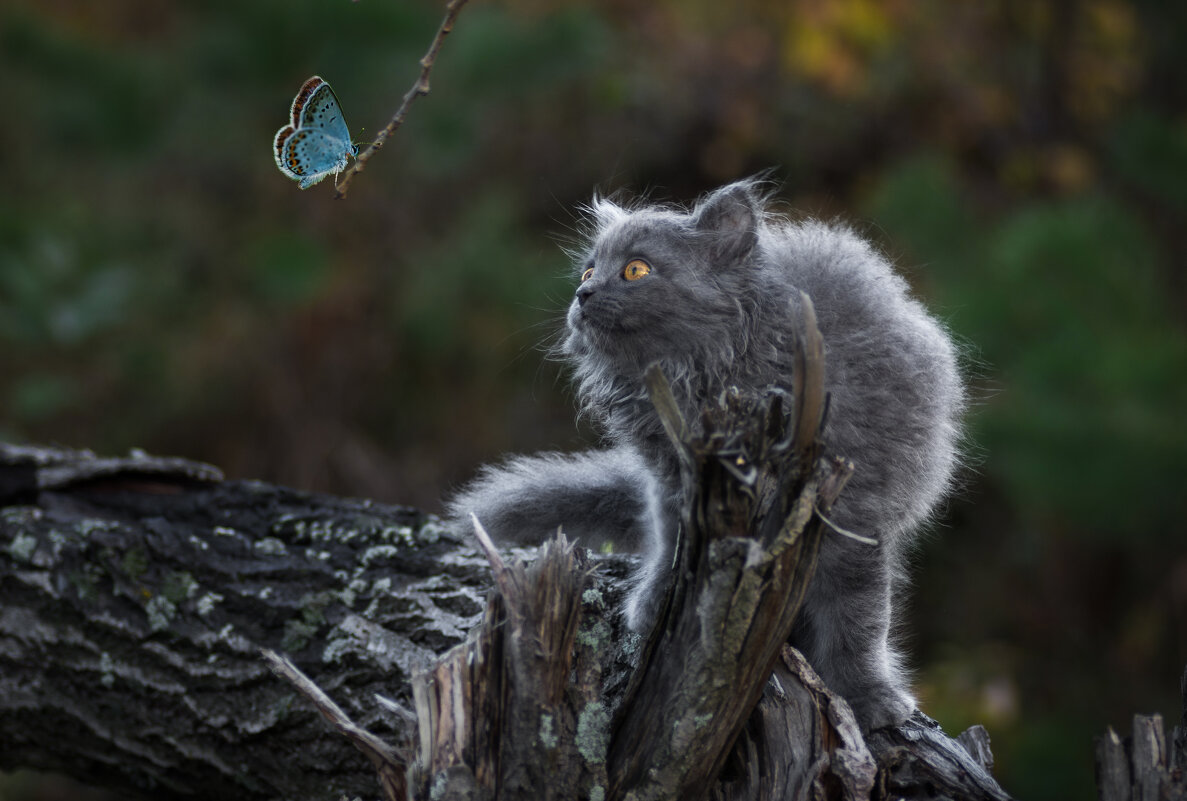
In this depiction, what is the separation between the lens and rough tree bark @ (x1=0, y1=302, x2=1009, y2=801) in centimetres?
167

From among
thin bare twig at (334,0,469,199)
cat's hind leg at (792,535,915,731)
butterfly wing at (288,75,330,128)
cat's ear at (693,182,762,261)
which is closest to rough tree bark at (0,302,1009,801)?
cat's hind leg at (792,535,915,731)

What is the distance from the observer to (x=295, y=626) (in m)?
2.40

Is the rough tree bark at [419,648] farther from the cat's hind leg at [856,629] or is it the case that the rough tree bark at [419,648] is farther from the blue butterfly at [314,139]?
the blue butterfly at [314,139]

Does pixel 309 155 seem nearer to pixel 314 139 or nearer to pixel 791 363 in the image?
pixel 314 139

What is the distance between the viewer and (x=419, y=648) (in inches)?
91.4

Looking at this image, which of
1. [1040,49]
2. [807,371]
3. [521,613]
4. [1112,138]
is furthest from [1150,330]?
[1040,49]

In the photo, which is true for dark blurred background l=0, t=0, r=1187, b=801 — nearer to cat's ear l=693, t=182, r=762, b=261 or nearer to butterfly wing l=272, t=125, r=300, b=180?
cat's ear l=693, t=182, r=762, b=261

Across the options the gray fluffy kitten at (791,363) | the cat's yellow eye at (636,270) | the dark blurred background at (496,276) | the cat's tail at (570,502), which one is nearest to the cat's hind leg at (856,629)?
the gray fluffy kitten at (791,363)

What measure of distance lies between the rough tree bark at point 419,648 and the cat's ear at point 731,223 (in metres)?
0.35

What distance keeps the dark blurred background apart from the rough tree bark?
189cm

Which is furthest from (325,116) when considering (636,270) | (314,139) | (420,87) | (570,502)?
(570,502)

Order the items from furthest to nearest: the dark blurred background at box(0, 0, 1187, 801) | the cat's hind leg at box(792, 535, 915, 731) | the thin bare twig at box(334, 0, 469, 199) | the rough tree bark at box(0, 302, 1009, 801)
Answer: the dark blurred background at box(0, 0, 1187, 801), the cat's hind leg at box(792, 535, 915, 731), the rough tree bark at box(0, 302, 1009, 801), the thin bare twig at box(334, 0, 469, 199)

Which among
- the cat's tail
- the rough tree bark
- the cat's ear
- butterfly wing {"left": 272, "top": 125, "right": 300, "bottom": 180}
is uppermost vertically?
the cat's ear

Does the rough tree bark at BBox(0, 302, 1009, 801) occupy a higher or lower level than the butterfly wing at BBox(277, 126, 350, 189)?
lower
